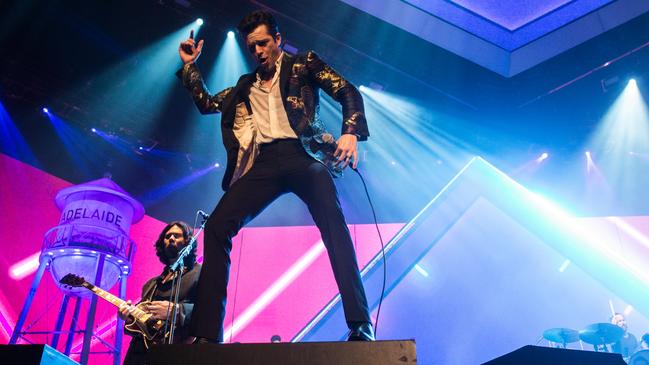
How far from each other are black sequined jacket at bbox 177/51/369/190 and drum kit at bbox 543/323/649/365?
4.47 meters

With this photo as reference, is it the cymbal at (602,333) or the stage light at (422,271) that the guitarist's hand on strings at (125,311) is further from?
the cymbal at (602,333)

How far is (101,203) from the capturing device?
456 centimetres

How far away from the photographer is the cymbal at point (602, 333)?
17.2ft

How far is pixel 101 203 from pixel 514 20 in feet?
15.9

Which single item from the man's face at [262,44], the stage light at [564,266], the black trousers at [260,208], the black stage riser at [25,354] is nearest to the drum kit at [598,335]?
the stage light at [564,266]

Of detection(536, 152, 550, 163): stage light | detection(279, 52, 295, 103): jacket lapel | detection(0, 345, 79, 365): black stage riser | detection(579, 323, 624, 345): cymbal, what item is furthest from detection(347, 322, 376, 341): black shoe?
detection(536, 152, 550, 163): stage light

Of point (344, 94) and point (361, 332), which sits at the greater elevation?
point (344, 94)

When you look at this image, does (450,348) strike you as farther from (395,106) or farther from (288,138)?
(288,138)

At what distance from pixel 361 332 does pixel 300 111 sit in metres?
0.99

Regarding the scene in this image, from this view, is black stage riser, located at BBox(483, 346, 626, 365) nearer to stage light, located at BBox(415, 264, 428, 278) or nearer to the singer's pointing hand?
the singer's pointing hand

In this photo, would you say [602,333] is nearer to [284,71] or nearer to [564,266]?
[564,266]

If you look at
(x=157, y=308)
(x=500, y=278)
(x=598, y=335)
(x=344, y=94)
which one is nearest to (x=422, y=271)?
(x=500, y=278)

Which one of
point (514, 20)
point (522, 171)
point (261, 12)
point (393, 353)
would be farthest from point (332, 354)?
point (522, 171)

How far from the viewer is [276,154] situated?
6.93ft
